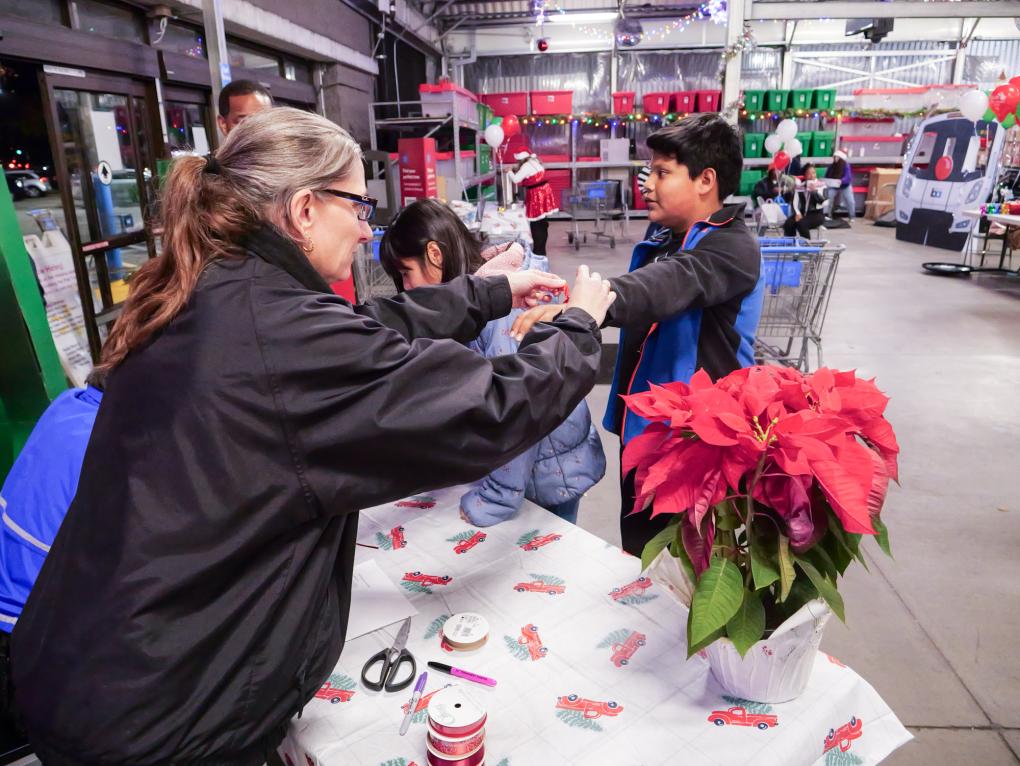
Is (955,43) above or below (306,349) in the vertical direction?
above

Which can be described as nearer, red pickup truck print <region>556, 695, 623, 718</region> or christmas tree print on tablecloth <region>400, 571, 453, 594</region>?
red pickup truck print <region>556, 695, 623, 718</region>

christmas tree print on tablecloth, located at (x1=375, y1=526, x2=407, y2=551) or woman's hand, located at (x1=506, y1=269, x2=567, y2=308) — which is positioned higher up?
woman's hand, located at (x1=506, y1=269, x2=567, y2=308)

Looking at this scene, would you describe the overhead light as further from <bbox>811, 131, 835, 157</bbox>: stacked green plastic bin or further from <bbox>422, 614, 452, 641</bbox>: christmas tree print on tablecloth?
<bbox>422, 614, 452, 641</bbox>: christmas tree print on tablecloth

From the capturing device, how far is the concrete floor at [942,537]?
85.8 inches

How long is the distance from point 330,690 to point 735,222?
148cm

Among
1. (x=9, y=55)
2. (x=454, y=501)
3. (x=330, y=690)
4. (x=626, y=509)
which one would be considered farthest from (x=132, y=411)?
(x=9, y=55)

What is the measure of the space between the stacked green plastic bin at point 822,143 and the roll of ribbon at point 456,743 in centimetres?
1556

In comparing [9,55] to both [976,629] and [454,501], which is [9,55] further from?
[976,629]

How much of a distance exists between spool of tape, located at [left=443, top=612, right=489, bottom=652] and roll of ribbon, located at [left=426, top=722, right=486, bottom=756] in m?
0.25

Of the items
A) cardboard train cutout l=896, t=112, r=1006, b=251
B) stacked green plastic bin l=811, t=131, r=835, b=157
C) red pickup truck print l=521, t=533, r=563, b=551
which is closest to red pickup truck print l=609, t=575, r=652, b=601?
red pickup truck print l=521, t=533, r=563, b=551

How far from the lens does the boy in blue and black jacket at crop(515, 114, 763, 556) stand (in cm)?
174

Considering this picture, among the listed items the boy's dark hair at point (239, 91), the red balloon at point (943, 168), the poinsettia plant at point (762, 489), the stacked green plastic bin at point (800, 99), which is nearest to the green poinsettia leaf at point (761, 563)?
the poinsettia plant at point (762, 489)

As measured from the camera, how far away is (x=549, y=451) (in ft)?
5.83

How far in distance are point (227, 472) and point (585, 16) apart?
16405 millimetres
